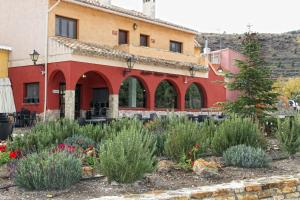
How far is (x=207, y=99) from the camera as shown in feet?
95.3

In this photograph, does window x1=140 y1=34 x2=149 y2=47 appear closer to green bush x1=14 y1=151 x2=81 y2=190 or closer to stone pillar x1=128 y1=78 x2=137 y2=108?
stone pillar x1=128 y1=78 x2=137 y2=108

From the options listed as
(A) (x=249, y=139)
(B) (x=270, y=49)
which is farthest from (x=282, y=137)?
(B) (x=270, y=49)

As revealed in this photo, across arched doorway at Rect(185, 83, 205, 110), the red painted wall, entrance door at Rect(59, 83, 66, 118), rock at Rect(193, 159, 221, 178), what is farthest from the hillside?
rock at Rect(193, 159, 221, 178)

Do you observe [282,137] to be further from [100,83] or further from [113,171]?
[100,83]

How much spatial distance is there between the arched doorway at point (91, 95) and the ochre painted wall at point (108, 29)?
2156 mm

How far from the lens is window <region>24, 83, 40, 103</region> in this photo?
21406 mm

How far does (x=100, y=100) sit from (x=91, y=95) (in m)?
0.75

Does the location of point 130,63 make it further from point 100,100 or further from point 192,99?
point 192,99

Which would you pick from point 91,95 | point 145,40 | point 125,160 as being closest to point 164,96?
point 145,40

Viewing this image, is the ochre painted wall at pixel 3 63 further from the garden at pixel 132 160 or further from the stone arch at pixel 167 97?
the garden at pixel 132 160

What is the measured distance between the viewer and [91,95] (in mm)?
24391

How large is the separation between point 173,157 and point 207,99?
20660mm

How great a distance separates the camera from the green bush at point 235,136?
966 cm

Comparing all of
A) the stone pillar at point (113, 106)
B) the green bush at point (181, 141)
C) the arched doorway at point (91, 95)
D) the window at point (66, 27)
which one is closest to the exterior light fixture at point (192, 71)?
the arched doorway at point (91, 95)
